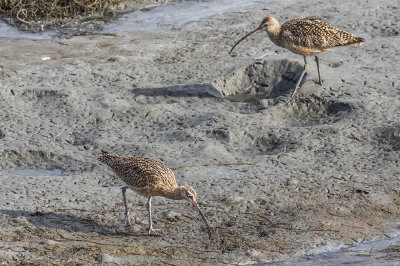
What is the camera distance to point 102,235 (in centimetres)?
732

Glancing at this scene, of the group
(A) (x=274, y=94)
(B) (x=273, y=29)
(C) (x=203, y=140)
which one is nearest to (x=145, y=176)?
(C) (x=203, y=140)

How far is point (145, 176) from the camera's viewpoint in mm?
7246

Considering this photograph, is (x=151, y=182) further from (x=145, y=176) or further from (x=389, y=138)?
(x=389, y=138)

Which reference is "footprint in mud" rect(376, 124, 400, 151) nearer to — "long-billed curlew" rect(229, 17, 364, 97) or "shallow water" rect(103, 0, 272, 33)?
"long-billed curlew" rect(229, 17, 364, 97)

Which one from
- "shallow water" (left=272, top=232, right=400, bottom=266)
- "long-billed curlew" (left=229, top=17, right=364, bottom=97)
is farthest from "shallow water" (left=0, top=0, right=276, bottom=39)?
"shallow water" (left=272, top=232, right=400, bottom=266)

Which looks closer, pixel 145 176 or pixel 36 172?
pixel 145 176

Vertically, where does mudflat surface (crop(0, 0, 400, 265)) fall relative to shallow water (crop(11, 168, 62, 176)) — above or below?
above

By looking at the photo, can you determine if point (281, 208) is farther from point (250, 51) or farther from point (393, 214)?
point (250, 51)

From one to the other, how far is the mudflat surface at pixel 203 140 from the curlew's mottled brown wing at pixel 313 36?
471 mm

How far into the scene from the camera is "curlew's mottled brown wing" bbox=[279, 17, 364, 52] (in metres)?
10.5

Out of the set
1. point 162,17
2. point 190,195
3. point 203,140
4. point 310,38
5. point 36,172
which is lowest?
point 36,172

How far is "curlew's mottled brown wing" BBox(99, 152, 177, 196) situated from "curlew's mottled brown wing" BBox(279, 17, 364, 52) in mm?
3779

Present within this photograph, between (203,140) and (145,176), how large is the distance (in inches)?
84.7

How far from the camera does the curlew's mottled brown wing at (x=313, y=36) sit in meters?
10.5
